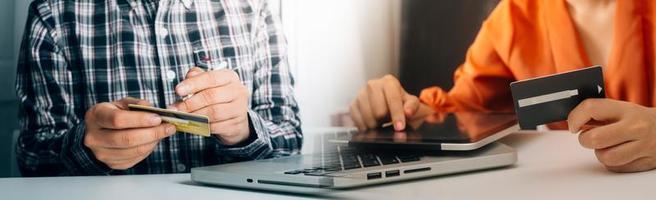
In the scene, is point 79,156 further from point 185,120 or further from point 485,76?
point 485,76

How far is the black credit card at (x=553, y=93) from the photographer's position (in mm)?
523

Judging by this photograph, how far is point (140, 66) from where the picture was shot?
800mm

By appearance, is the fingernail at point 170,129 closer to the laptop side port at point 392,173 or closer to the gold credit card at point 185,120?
the gold credit card at point 185,120

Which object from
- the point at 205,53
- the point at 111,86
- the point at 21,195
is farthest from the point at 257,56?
the point at 21,195

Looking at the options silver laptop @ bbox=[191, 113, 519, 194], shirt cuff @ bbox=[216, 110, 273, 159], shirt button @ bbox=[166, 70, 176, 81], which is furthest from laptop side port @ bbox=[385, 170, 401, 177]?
shirt button @ bbox=[166, 70, 176, 81]

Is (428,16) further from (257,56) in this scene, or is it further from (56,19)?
(56,19)

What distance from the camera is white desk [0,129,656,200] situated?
0.49 metres

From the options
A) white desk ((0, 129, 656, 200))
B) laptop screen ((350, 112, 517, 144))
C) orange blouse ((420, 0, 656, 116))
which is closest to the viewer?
white desk ((0, 129, 656, 200))

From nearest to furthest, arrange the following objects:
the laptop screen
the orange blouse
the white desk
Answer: the white desk < the laptop screen < the orange blouse

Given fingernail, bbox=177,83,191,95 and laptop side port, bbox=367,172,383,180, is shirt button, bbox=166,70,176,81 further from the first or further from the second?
laptop side port, bbox=367,172,383,180

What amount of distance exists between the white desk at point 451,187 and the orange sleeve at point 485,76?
0.80 ft

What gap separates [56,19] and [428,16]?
1.28 feet

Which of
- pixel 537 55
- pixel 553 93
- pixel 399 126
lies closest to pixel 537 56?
pixel 537 55

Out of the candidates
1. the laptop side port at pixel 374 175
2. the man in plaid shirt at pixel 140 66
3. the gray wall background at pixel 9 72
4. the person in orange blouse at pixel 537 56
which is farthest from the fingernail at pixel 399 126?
the gray wall background at pixel 9 72
